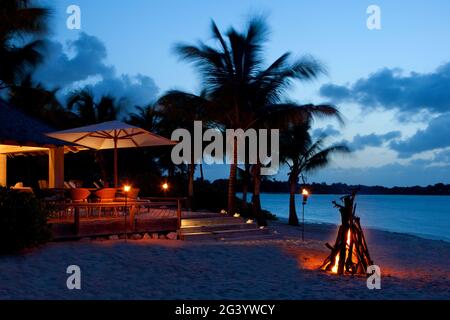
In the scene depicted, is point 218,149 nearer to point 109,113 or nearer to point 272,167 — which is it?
point 272,167

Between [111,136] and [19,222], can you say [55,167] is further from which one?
[19,222]

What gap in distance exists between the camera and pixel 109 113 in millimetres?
25906

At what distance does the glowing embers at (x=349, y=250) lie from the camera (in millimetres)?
8336

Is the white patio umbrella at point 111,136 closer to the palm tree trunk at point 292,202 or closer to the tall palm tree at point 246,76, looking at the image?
the tall palm tree at point 246,76

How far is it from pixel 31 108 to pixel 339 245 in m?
18.6

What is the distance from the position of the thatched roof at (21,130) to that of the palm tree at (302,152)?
39.7ft

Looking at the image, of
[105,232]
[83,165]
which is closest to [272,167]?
[83,165]

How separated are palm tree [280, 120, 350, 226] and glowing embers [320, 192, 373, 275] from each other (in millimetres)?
14747

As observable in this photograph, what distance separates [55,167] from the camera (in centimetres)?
1491

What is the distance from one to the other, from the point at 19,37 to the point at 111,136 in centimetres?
817

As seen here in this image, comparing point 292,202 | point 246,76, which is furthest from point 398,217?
point 246,76

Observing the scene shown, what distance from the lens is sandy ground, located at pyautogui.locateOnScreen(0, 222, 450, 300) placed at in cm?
664

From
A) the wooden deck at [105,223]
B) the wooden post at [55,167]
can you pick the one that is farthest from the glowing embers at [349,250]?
the wooden post at [55,167]

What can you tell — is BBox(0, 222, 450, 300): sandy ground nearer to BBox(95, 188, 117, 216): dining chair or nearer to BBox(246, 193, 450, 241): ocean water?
BBox(95, 188, 117, 216): dining chair
